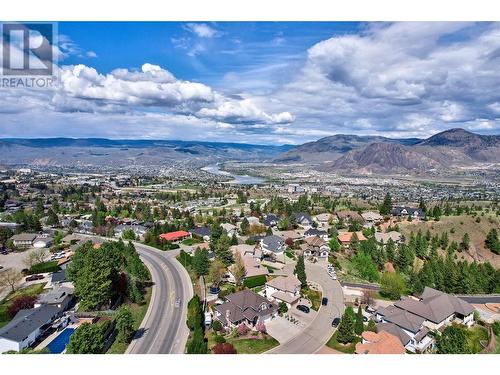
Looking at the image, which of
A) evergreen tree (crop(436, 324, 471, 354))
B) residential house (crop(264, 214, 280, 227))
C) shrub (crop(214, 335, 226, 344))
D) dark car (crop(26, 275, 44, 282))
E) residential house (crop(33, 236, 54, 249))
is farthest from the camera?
residential house (crop(264, 214, 280, 227))

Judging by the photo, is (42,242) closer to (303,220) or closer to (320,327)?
(320,327)

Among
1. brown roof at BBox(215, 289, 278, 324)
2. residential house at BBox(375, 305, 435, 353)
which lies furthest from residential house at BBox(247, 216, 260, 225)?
residential house at BBox(375, 305, 435, 353)

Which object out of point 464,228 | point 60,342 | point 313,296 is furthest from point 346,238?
point 60,342

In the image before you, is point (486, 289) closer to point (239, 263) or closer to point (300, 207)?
point (239, 263)

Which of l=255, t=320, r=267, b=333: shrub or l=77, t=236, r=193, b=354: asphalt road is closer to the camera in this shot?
l=77, t=236, r=193, b=354: asphalt road

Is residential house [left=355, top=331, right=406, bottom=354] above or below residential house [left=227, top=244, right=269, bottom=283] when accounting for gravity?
below

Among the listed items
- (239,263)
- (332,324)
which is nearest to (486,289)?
(332,324)

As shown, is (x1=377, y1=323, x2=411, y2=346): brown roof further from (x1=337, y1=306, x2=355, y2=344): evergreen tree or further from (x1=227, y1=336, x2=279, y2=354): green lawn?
(x1=227, y1=336, x2=279, y2=354): green lawn
